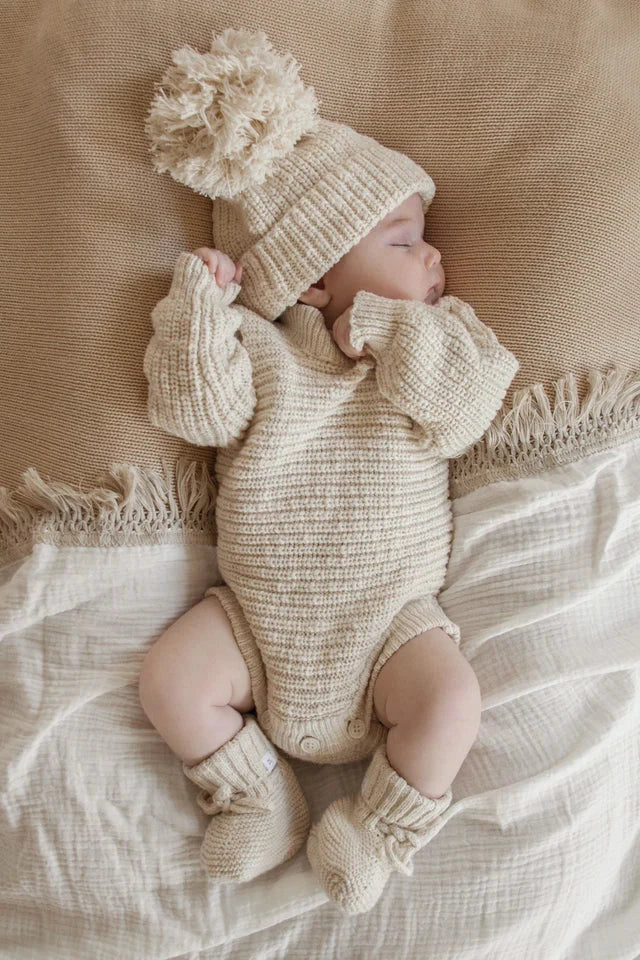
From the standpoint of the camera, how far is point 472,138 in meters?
1.20

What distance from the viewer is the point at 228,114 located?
3.50 ft

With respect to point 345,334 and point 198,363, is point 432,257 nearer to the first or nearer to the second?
point 345,334

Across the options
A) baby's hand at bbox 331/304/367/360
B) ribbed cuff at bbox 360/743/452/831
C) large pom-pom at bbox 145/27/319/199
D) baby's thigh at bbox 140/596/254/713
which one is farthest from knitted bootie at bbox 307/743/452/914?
large pom-pom at bbox 145/27/319/199

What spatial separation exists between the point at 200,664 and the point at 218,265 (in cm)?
56

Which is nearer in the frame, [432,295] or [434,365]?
[434,365]

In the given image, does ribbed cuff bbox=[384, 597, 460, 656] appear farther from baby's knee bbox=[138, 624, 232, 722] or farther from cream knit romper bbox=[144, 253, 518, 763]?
baby's knee bbox=[138, 624, 232, 722]

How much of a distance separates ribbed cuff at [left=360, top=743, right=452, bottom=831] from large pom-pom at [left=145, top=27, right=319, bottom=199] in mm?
819

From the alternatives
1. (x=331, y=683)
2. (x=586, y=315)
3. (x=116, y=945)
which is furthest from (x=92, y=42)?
(x=116, y=945)

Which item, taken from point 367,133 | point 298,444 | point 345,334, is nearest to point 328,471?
point 298,444

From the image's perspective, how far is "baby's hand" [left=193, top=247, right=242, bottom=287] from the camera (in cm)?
112

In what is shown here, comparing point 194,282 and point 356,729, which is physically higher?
point 194,282

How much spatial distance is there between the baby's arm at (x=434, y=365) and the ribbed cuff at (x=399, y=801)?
1.45 ft

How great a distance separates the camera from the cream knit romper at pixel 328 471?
107cm

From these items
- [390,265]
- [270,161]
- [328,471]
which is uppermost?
[270,161]
